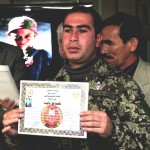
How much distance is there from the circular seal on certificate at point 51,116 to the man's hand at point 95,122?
0.39 ft

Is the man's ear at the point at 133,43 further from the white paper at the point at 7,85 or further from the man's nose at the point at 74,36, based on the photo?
the white paper at the point at 7,85

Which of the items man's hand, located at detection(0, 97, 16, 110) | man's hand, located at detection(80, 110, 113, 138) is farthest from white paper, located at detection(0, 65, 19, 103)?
man's hand, located at detection(80, 110, 113, 138)

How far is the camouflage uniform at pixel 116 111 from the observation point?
63.2 inches

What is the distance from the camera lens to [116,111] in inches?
67.4

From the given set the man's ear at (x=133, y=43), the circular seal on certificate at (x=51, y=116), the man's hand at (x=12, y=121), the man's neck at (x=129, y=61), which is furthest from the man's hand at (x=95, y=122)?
the man's ear at (x=133, y=43)

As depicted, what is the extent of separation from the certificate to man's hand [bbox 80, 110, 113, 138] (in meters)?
0.04

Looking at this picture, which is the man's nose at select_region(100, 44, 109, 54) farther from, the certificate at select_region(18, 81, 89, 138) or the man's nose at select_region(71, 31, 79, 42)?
Result: the certificate at select_region(18, 81, 89, 138)

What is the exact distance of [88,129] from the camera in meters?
1.53

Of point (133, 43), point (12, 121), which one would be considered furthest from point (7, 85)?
point (133, 43)

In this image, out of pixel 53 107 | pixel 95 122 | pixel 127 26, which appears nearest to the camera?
pixel 95 122

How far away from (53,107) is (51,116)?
0.13ft

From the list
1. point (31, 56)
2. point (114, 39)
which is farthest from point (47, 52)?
point (114, 39)

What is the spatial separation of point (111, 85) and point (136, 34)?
1.16 m

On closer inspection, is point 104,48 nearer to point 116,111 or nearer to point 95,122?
point 116,111
